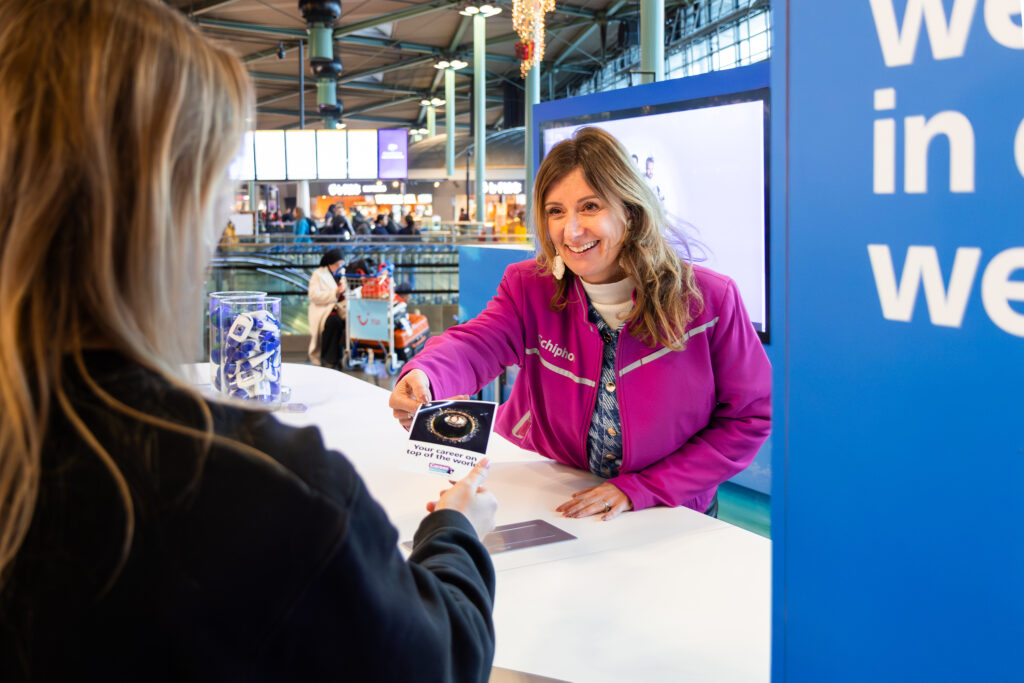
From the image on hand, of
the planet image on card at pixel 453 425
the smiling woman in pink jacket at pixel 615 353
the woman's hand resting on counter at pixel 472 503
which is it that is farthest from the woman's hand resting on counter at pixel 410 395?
the woman's hand resting on counter at pixel 472 503

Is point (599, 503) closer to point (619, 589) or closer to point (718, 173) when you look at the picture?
point (619, 589)

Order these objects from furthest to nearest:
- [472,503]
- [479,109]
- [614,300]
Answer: [479,109] < [614,300] < [472,503]

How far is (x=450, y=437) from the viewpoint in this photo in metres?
1.62

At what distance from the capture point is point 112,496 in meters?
0.57

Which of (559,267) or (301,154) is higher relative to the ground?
(301,154)

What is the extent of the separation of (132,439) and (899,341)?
62 centimetres

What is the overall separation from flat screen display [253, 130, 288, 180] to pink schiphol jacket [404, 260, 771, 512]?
Answer: 1470 cm

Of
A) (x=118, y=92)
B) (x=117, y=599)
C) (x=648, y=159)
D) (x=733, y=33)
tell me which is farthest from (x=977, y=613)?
(x=733, y=33)

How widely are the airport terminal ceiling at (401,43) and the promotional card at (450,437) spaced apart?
11488mm

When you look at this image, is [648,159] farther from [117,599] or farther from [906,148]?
[117,599]

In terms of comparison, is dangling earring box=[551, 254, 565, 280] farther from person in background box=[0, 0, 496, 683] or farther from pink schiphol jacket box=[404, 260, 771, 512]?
person in background box=[0, 0, 496, 683]

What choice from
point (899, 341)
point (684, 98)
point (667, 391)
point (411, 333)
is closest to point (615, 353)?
point (667, 391)

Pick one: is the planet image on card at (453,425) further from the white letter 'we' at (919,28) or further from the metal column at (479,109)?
the metal column at (479,109)

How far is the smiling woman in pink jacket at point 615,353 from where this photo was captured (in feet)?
6.33
